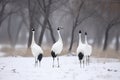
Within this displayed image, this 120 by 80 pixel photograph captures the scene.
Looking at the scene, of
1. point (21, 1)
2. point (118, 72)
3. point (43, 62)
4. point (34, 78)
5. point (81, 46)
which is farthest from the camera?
point (21, 1)

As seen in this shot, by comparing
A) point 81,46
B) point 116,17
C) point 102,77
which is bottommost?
point 102,77

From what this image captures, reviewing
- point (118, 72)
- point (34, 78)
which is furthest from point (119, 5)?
point (34, 78)

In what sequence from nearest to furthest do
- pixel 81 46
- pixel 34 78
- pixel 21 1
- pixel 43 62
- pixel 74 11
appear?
1. pixel 34 78
2. pixel 81 46
3. pixel 43 62
4. pixel 74 11
5. pixel 21 1

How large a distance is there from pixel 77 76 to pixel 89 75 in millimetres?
546

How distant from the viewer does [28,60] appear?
23.7 m

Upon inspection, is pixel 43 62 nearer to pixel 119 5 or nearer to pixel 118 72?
pixel 118 72

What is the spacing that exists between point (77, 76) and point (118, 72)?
2385 mm

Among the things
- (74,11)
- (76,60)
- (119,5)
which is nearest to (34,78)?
(76,60)

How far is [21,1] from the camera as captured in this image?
120ft

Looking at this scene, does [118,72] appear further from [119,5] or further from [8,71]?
[119,5]

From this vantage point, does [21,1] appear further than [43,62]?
Yes

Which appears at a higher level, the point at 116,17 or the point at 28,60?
the point at 116,17

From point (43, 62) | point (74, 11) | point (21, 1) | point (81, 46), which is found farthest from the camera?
point (21, 1)

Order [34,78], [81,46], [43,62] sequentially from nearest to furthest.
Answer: [34,78] → [81,46] → [43,62]
